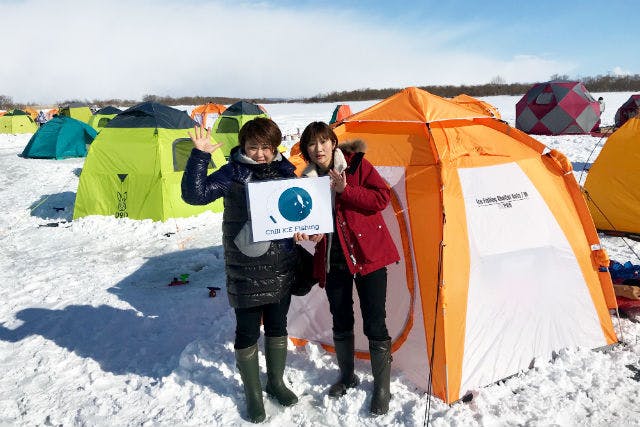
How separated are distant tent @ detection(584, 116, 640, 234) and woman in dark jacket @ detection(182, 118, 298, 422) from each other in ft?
19.2

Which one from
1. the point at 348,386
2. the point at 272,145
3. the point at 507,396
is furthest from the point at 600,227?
the point at 272,145

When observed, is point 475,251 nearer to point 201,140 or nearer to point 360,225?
point 360,225

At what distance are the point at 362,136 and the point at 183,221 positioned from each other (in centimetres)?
551

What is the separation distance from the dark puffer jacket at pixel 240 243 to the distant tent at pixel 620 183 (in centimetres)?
584

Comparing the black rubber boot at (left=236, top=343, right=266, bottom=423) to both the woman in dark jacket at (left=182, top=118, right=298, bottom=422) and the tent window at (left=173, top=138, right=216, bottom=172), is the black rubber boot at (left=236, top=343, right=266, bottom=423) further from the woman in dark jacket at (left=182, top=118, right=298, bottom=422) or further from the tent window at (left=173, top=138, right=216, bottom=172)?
Result: the tent window at (left=173, top=138, right=216, bottom=172)

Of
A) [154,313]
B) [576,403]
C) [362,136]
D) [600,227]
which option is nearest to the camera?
[576,403]

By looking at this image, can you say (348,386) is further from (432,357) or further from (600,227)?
(600,227)

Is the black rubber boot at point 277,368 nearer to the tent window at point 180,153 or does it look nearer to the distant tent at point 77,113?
the tent window at point 180,153

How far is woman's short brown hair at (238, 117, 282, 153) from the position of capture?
2779mm

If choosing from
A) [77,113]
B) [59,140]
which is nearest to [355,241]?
[59,140]

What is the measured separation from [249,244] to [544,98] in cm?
2186

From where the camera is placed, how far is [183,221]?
8.58 m

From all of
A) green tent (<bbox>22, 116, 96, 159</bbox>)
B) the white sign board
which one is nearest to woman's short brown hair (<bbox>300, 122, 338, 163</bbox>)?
the white sign board

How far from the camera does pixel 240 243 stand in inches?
113
